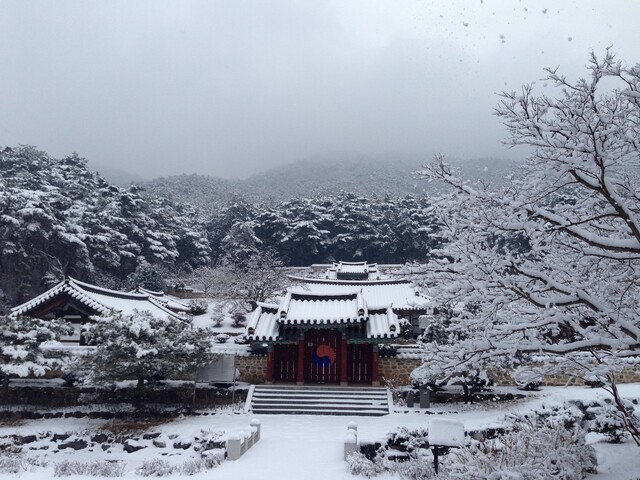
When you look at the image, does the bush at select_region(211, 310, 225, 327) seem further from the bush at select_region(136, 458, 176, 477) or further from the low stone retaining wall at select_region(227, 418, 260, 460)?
the bush at select_region(136, 458, 176, 477)

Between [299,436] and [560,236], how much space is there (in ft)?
31.6

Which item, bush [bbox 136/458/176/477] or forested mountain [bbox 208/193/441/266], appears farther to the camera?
forested mountain [bbox 208/193/441/266]

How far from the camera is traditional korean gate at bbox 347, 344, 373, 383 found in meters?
19.3

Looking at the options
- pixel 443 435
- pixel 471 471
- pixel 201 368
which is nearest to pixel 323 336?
pixel 201 368

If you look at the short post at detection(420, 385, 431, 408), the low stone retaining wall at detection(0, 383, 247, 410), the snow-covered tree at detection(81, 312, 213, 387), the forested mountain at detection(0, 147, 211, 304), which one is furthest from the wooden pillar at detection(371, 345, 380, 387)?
the forested mountain at detection(0, 147, 211, 304)

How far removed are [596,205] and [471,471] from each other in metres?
4.34

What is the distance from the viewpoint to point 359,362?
63.9 ft

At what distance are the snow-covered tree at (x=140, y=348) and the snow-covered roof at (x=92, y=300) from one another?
265 centimetres

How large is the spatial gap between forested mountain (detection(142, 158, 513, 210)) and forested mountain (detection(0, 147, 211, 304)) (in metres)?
47.4

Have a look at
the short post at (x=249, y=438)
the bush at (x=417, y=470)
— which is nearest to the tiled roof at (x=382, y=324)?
the short post at (x=249, y=438)

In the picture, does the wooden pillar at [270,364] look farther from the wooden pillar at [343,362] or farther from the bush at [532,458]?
the bush at [532,458]

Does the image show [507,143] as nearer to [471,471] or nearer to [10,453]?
[471,471]

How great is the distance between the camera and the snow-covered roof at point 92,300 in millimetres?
20516

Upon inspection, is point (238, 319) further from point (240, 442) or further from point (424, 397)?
point (240, 442)
